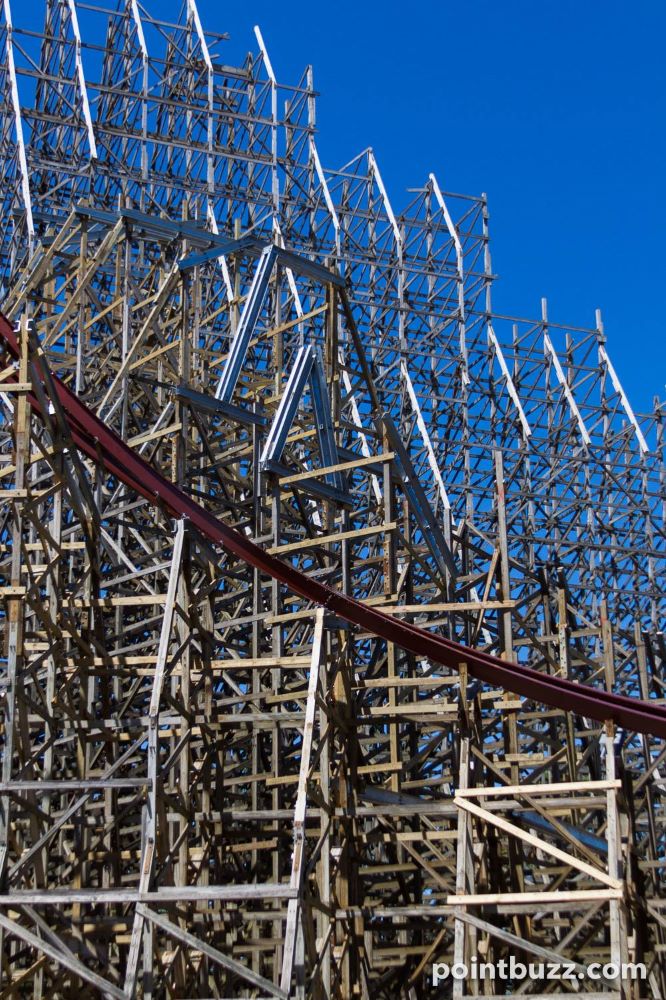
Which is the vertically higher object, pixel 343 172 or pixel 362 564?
pixel 343 172

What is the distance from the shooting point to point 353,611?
16281 millimetres

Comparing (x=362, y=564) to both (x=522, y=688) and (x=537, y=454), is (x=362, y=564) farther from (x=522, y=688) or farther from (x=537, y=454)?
(x=537, y=454)

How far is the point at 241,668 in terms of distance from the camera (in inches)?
656

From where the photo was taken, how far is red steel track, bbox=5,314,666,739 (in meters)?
15.7

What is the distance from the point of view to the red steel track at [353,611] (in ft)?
51.5

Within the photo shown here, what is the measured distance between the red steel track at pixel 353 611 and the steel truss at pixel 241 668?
0.93 ft

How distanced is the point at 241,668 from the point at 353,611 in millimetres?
1326

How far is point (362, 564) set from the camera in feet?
68.5

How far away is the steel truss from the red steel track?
0.93ft

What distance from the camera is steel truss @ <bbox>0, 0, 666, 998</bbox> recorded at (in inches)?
587

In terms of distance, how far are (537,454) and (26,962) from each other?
18.9 metres

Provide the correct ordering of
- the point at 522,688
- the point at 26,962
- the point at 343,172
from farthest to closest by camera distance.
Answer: the point at 343,172 < the point at 26,962 < the point at 522,688

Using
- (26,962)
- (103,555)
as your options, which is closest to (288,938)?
(26,962)

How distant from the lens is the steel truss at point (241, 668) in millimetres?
14914
